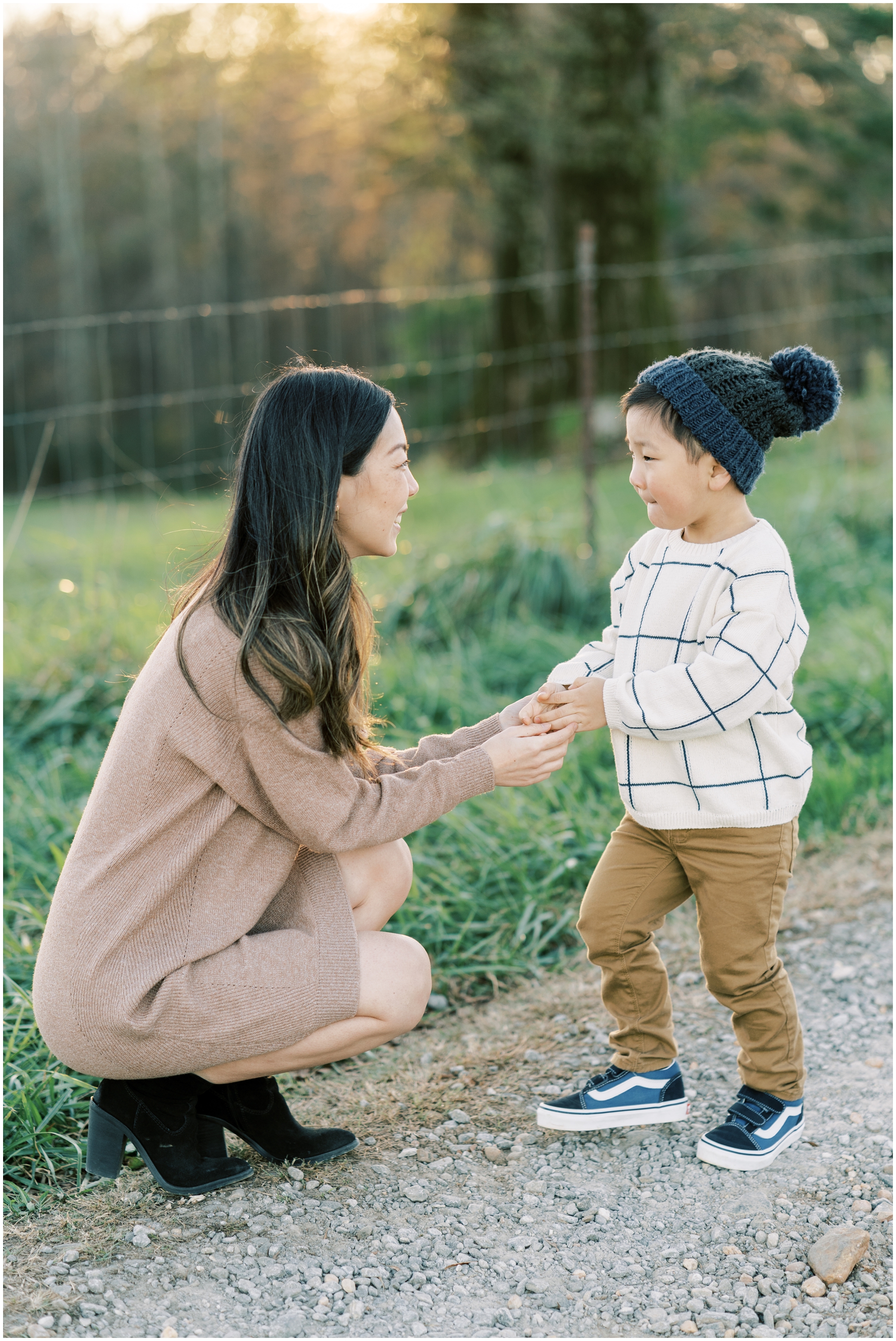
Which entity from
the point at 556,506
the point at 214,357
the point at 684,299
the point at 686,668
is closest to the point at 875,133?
the point at 684,299

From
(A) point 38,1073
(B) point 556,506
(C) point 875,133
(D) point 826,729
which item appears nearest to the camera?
(A) point 38,1073

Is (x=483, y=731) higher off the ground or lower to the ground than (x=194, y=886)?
higher

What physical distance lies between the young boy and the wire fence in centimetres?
60

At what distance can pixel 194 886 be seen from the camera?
181cm

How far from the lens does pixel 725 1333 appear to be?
163cm

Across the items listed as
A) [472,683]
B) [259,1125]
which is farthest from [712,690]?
[472,683]

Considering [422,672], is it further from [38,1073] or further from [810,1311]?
[810,1311]

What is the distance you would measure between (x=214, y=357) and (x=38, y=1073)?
626 inches

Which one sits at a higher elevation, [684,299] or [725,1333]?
[684,299]

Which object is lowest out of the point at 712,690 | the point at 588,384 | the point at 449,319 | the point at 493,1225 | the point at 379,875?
the point at 493,1225

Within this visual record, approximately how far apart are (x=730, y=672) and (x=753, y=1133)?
0.82 m

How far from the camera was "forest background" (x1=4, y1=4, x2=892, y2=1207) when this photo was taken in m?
3.27

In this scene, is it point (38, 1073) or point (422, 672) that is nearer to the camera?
point (38, 1073)

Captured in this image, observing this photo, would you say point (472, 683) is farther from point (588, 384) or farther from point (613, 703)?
point (613, 703)
